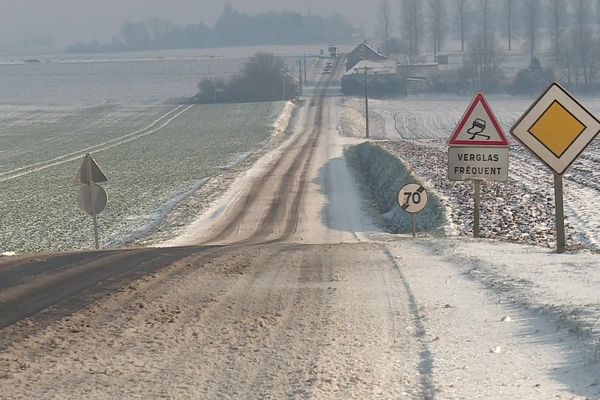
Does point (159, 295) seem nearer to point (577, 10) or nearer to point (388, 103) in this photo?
point (388, 103)

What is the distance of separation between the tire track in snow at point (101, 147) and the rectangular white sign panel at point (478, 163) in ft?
126

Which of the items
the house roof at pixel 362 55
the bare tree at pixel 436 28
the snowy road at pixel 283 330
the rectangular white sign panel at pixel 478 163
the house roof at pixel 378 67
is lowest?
the snowy road at pixel 283 330

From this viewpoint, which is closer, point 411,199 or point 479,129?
point 479,129

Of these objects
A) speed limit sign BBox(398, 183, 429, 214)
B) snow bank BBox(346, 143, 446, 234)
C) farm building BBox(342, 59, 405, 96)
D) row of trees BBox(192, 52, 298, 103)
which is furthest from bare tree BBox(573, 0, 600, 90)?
speed limit sign BBox(398, 183, 429, 214)

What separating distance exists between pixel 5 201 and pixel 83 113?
7700 cm

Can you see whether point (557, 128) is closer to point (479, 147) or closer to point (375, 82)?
point (479, 147)

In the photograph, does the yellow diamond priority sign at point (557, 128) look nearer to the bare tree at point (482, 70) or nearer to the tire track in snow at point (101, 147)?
the tire track in snow at point (101, 147)

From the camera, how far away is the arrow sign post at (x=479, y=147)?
14398mm

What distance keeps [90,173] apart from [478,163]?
9.49 m

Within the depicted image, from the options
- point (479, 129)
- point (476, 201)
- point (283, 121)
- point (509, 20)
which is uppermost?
point (509, 20)

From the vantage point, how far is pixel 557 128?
38.1 feet

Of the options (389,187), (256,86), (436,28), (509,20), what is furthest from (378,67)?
(389,187)

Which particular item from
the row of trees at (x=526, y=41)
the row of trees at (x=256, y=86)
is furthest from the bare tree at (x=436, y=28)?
the row of trees at (x=256, y=86)

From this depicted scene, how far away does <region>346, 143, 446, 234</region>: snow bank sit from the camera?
1011 inches
